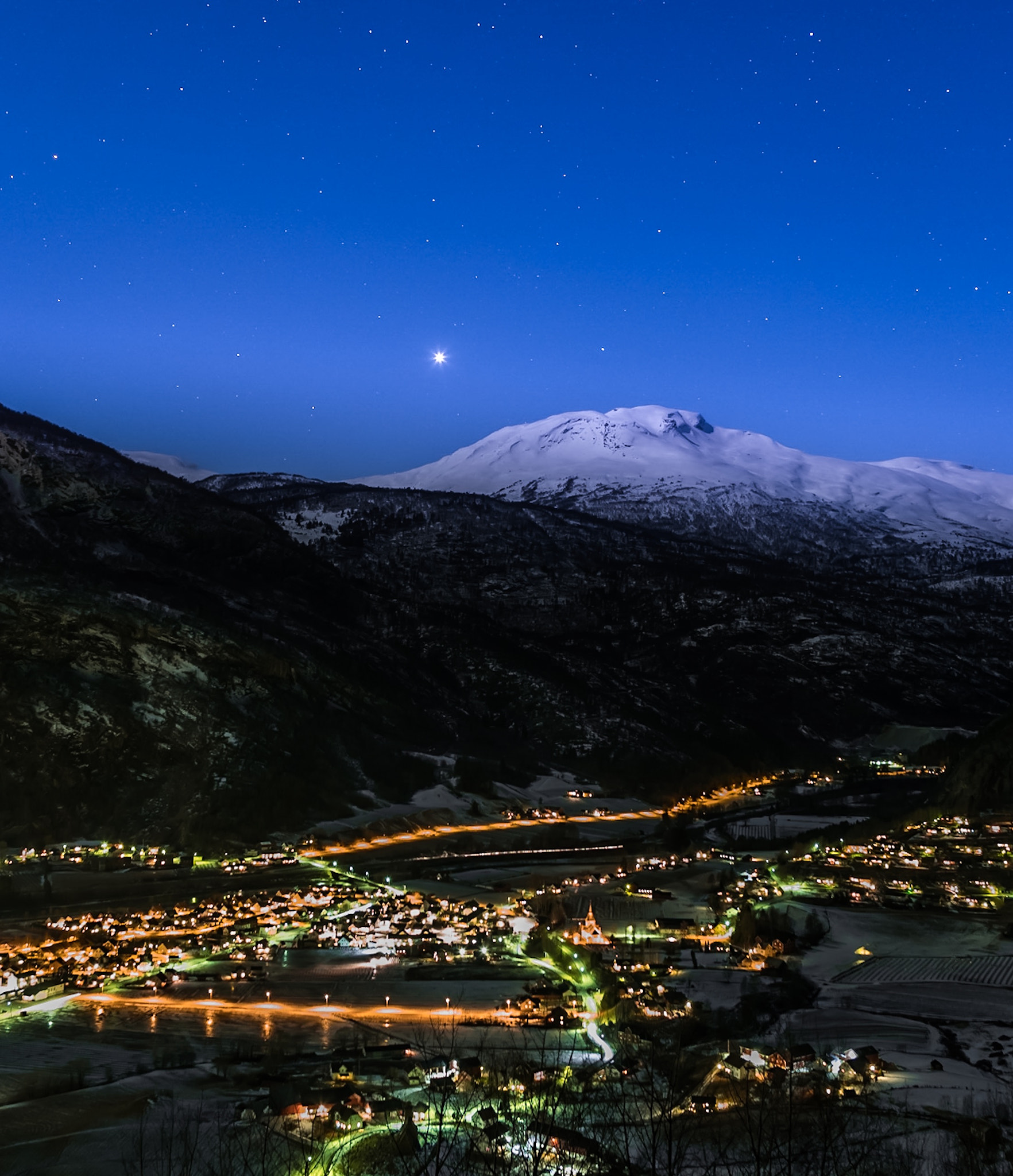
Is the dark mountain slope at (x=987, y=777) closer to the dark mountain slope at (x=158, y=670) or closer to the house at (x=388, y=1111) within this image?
the dark mountain slope at (x=158, y=670)

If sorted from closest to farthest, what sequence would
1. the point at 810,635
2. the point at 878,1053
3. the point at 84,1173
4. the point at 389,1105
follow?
the point at 84,1173
the point at 389,1105
the point at 878,1053
the point at 810,635

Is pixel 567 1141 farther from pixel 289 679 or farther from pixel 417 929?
pixel 289 679

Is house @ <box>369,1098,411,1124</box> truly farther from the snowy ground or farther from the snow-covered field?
the snow-covered field

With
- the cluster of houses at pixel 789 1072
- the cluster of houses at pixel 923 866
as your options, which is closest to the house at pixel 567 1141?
the cluster of houses at pixel 789 1072

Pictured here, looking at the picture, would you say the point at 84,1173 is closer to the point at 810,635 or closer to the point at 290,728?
the point at 290,728

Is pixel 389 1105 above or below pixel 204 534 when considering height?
below

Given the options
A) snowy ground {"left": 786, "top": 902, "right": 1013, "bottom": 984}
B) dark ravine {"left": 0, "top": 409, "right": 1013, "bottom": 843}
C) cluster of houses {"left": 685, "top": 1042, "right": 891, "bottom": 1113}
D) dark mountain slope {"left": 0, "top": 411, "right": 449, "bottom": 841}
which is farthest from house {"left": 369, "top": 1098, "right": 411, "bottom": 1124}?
dark mountain slope {"left": 0, "top": 411, "right": 449, "bottom": 841}

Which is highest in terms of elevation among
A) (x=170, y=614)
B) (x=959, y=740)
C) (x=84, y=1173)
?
(x=170, y=614)

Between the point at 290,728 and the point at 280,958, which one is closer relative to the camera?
the point at 280,958

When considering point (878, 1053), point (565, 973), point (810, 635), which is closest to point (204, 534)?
point (810, 635)

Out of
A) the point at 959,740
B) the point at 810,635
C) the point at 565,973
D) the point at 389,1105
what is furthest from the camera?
the point at 810,635
